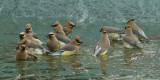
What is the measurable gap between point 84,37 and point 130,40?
2.03 metres

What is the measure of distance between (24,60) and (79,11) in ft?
25.7

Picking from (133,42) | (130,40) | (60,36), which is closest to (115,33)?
(130,40)

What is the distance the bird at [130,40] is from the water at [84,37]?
0.21m

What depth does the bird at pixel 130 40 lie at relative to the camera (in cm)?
1116

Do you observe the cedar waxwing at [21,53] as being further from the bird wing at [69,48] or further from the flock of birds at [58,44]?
the bird wing at [69,48]

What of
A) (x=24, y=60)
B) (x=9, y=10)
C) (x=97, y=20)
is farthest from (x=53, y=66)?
(x=9, y=10)

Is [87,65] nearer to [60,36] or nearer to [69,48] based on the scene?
[69,48]

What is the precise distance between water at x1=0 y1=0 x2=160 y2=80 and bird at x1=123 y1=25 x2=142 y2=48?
0.21 m

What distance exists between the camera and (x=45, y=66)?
8.35 meters

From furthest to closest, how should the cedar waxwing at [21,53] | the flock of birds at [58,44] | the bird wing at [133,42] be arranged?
the bird wing at [133,42], the flock of birds at [58,44], the cedar waxwing at [21,53]

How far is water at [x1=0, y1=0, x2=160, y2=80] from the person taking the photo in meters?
7.80

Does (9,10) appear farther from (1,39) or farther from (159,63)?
(159,63)

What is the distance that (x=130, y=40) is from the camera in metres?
11.3

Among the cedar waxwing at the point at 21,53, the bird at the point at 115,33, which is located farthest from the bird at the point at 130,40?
the cedar waxwing at the point at 21,53
